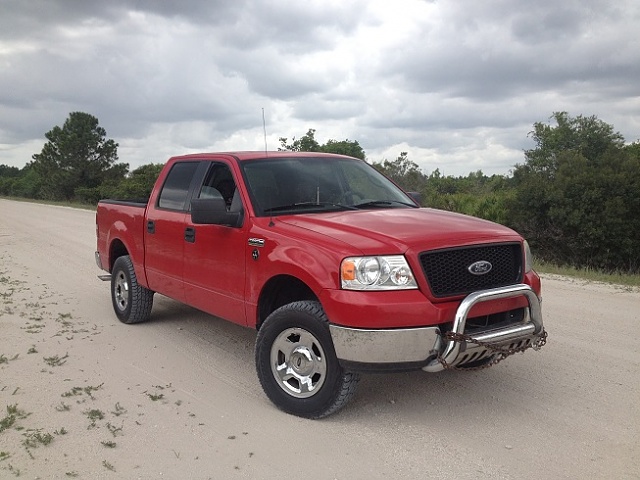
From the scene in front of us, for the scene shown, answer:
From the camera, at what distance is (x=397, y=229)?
4.32 m

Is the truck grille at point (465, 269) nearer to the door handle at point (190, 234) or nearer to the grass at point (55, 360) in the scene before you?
the door handle at point (190, 234)

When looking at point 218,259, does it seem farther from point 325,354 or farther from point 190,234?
point 325,354

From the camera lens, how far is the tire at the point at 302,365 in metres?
4.22

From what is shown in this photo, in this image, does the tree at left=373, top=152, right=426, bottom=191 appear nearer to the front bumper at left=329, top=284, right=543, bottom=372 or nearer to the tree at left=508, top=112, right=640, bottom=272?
the tree at left=508, top=112, right=640, bottom=272

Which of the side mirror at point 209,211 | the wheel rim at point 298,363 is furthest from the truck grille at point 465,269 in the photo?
the side mirror at point 209,211

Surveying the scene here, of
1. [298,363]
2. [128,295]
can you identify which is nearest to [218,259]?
[298,363]

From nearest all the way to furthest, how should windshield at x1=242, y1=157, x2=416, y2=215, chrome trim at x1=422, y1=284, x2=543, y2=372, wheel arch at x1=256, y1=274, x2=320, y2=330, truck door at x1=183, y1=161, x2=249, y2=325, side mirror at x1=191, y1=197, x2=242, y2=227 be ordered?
chrome trim at x1=422, y1=284, x2=543, y2=372 → wheel arch at x1=256, y1=274, x2=320, y2=330 → side mirror at x1=191, y1=197, x2=242, y2=227 → truck door at x1=183, y1=161, x2=249, y2=325 → windshield at x1=242, y1=157, x2=416, y2=215


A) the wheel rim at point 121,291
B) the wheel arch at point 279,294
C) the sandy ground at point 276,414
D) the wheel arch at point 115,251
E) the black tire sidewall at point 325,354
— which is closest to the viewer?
the sandy ground at point 276,414

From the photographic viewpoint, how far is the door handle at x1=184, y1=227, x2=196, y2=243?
5609 mm

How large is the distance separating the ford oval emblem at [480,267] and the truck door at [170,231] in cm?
276

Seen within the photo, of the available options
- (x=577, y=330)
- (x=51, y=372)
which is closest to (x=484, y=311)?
(x=577, y=330)

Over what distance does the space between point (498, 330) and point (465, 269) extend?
465mm

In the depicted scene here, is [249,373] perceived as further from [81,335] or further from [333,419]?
[81,335]

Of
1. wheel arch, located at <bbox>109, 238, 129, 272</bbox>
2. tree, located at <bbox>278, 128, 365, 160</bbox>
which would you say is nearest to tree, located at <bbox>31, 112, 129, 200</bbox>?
tree, located at <bbox>278, 128, 365, 160</bbox>
